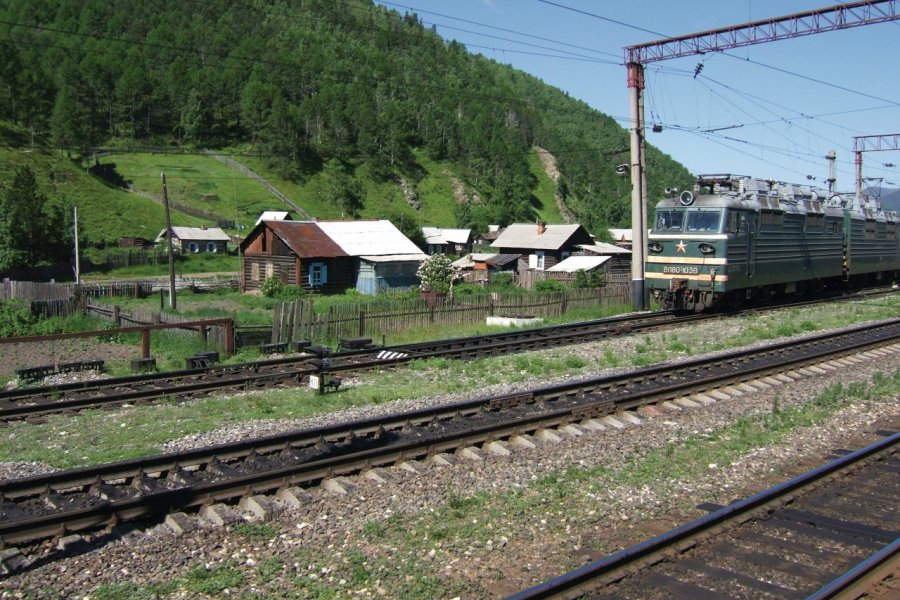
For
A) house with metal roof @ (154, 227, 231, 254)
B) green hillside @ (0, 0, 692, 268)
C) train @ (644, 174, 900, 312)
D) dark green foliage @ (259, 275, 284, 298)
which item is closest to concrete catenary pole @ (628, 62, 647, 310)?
train @ (644, 174, 900, 312)

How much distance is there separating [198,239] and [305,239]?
3214cm

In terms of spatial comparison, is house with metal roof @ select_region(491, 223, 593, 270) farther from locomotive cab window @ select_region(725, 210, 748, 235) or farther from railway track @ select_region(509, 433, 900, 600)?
railway track @ select_region(509, 433, 900, 600)

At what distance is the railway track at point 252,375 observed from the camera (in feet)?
43.2

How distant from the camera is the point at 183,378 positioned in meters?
15.2

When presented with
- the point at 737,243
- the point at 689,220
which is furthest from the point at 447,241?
the point at 737,243

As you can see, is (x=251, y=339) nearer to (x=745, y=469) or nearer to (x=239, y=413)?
(x=239, y=413)

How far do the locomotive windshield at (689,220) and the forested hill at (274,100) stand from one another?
266ft

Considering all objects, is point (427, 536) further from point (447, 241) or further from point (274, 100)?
point (274, 100)

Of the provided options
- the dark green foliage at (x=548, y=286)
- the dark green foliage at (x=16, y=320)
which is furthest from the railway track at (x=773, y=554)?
the dark green foliage at (x=548, y=286)

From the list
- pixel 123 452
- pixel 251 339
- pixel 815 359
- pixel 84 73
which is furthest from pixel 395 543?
pixel 84 73

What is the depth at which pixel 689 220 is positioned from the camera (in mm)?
23203

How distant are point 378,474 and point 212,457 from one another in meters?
2.04

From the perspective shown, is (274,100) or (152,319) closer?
(152,319)

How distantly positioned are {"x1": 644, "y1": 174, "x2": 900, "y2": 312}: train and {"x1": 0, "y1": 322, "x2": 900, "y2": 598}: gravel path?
12693 mm
